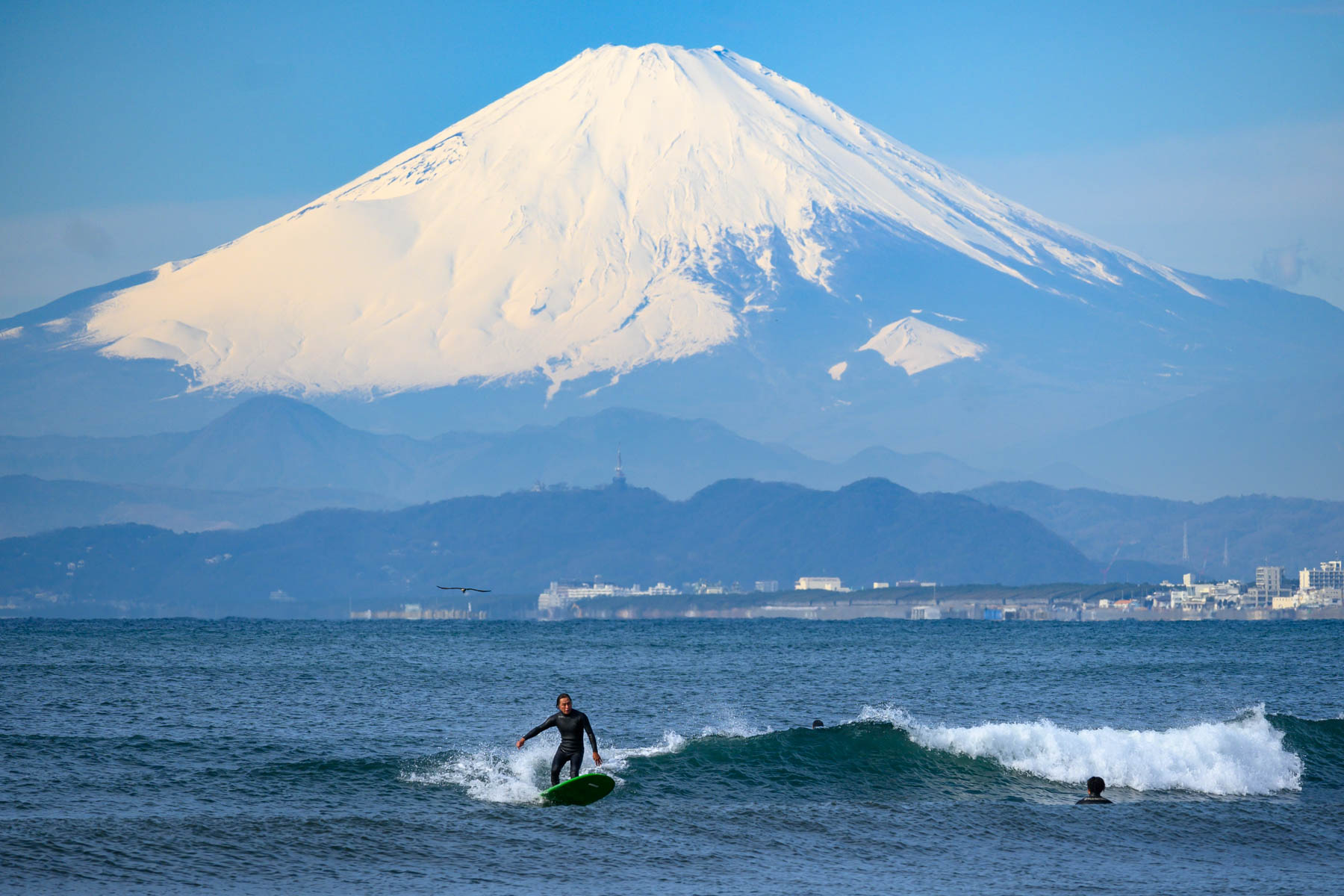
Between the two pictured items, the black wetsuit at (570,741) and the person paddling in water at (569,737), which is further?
the black wetsuit at (570,741)

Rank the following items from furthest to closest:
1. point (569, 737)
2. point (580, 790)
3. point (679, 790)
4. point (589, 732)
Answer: point (679, 790), point (580, 790), point (569, 737), point (589, 732)

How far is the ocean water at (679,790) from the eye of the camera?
2519 centimetres

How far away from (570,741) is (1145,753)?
14673mm

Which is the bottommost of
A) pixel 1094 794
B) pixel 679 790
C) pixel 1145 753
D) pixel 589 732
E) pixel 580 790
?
pixel 679 790

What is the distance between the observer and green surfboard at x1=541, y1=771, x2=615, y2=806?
3002 cm

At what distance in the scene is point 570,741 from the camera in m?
29.7

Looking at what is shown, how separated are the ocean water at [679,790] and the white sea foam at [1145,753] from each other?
0.30 feet

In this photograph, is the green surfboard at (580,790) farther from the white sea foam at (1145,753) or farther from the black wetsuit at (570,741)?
the white sea foam at (1145,753)

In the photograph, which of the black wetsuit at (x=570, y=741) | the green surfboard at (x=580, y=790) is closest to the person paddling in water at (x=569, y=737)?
the black wetsuit at (x=570, y=741)

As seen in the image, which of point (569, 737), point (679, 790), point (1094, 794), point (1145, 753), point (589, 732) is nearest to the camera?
point (589, 732)

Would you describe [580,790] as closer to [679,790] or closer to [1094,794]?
[679,790]

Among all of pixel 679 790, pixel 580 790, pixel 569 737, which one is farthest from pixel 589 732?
pixel 679 790

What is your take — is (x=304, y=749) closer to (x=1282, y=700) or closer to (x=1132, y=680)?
(x=1282, y=700)

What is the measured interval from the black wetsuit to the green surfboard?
170mm
